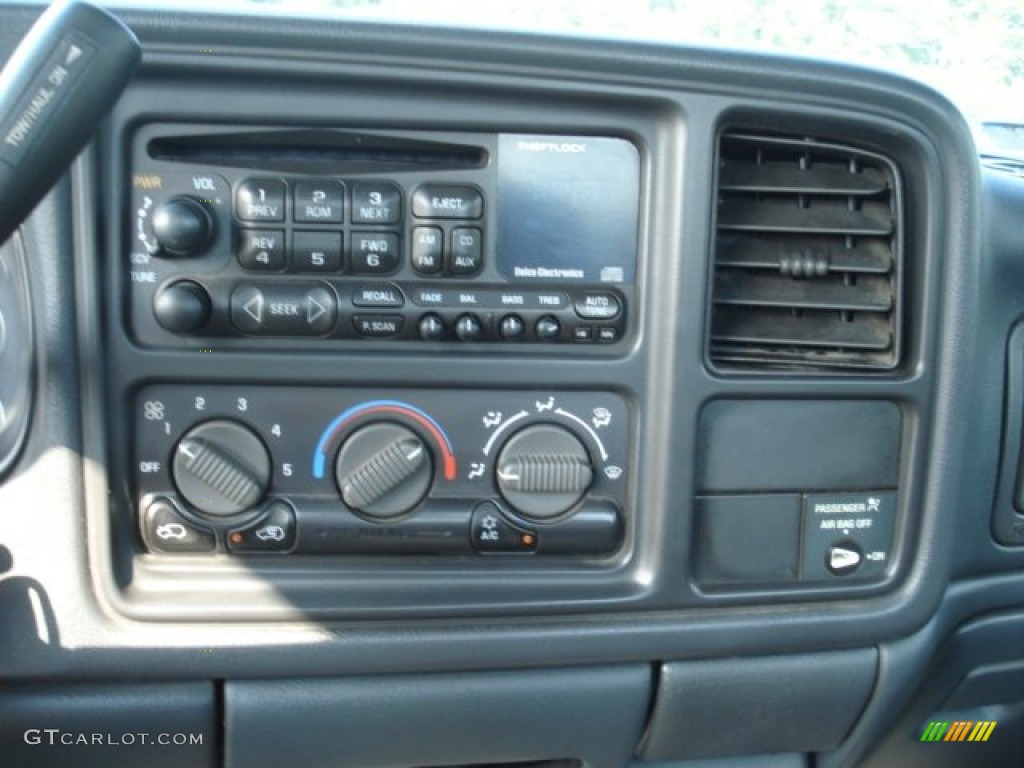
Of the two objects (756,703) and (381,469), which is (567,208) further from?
(756,703)

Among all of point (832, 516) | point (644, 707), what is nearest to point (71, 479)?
point (644, 707)

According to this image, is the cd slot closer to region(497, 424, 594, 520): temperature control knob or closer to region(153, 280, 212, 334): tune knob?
region(153, 280, 212, 334): tune knob

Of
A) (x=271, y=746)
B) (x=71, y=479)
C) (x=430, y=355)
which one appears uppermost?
(x=430, y=355)

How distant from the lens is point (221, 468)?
99cm

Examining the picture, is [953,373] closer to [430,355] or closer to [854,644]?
[854,644]

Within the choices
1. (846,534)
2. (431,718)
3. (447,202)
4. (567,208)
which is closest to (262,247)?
(447,202)

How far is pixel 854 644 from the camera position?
3.79 ft

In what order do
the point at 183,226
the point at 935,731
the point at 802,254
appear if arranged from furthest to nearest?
1. the point at 935,731
2. the point at 802,254
3. the point at 183,226

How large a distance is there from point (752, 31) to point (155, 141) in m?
0.62

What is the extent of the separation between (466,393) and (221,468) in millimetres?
242

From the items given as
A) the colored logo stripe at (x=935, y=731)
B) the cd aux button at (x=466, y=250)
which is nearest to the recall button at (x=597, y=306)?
the cd aux button at (x=466, y=250)

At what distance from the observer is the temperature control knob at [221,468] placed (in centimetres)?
99

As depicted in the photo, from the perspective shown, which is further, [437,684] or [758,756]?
[758,756]

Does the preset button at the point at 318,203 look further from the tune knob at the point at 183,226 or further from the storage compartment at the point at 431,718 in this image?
the storage compartment at the point at 431,718
